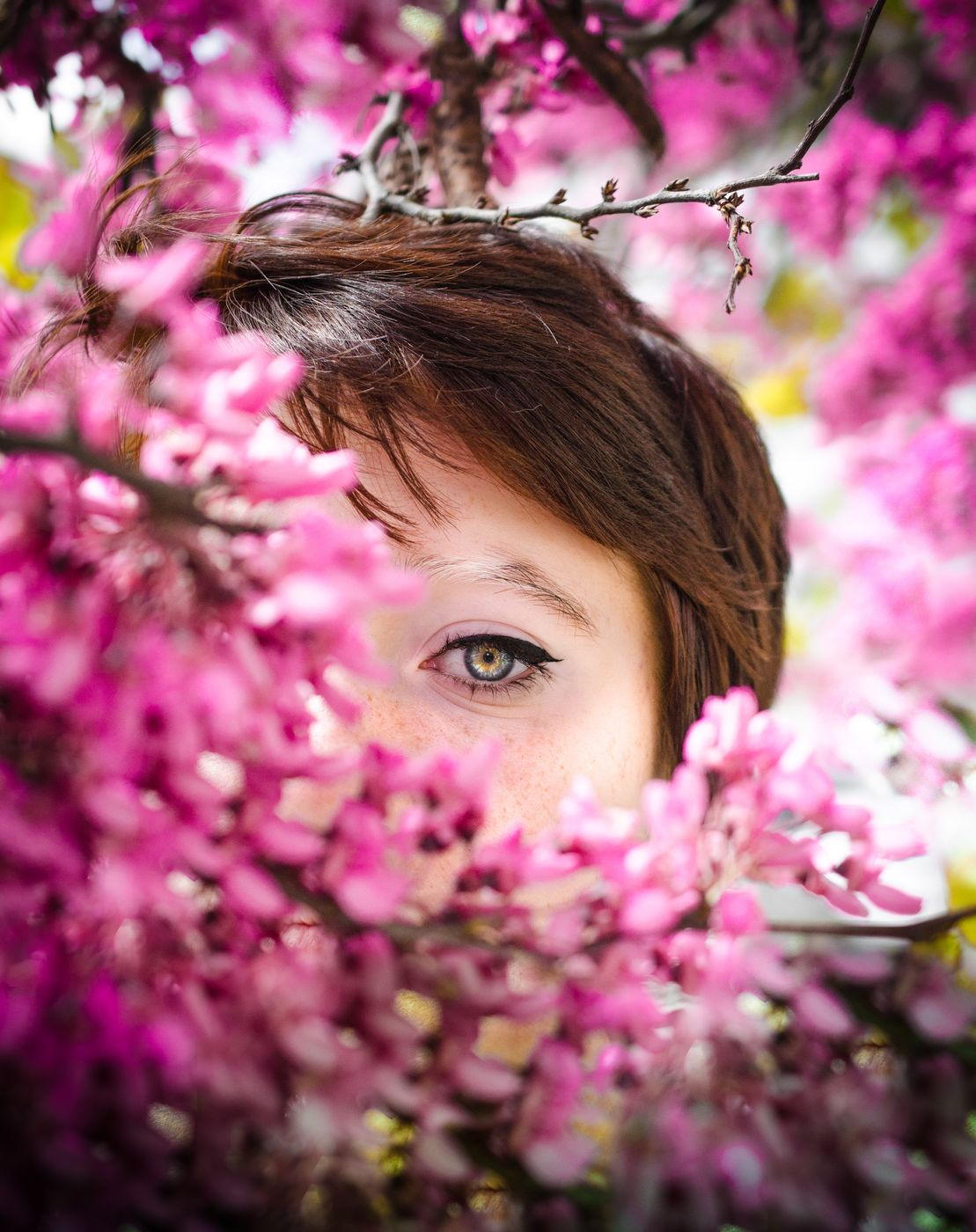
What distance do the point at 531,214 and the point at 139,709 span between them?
1.60 feet

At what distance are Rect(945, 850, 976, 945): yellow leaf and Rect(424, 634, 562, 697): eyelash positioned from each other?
702mm

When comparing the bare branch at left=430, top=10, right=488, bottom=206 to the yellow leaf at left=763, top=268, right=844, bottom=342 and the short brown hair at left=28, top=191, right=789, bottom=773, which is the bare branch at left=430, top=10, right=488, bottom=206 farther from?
the yellow leaf at left=763, top=268, right=844, bottom=342

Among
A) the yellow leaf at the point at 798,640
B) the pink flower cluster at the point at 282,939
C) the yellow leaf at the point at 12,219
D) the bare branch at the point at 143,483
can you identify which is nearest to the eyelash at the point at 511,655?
the pink flower cluster at the point at 282,939

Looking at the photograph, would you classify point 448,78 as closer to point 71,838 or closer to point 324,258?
point 324,258

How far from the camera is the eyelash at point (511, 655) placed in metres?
0.71

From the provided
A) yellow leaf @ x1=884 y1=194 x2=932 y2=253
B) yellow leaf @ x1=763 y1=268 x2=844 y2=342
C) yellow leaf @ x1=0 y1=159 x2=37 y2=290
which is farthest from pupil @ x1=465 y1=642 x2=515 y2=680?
yellow leaf @ x1=763 y1=268 x2=844 y2=342

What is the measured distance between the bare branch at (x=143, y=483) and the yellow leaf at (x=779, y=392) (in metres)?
2.34

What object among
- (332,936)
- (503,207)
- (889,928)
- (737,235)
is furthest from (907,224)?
(332,936)

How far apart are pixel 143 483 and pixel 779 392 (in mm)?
2446

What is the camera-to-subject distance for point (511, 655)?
0.74 m

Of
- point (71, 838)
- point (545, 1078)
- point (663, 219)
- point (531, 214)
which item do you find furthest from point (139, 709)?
point (663, 219)

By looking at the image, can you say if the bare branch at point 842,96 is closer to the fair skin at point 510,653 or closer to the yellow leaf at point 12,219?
the fair skin at point 510,653

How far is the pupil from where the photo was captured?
729 mm

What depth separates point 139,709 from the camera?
0.33m
